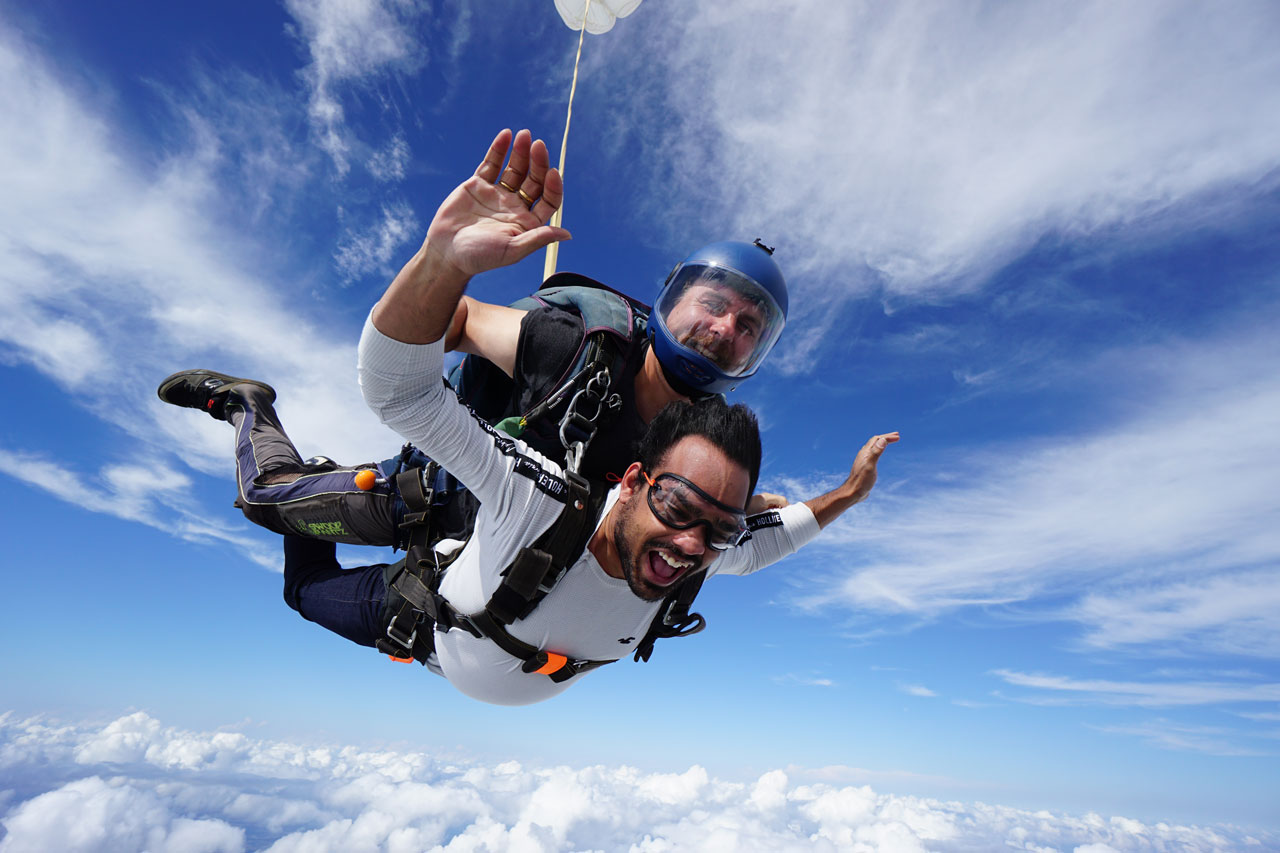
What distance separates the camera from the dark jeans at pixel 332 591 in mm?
3514

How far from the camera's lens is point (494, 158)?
1.86 meters

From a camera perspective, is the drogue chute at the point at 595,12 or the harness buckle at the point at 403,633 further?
the drogue chute at the point at 595,12

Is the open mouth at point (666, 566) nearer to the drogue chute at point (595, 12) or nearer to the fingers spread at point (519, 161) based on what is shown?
the fingers spread at point (519, 161)

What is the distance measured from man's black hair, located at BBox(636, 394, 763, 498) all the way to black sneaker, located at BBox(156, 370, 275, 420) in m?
2.84

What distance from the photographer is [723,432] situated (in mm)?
2818

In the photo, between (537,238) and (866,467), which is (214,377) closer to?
(537,238)

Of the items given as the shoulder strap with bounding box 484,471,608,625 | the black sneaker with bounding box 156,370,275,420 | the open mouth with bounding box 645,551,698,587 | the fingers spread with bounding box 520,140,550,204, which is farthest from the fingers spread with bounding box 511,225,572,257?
the black sneaker with bounding box 156,370,275,420

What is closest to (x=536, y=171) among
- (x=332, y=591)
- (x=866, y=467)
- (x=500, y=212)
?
(x=500, y=212)

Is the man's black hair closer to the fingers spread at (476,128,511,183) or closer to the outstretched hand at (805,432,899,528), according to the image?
the outstretched hand at (805,432,899,528)

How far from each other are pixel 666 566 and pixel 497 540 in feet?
2.32

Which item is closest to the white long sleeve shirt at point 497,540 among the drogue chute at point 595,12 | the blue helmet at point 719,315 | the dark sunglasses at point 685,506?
the dark sunglasses at point 685,506

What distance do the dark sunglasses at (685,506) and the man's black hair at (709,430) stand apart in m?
0.09

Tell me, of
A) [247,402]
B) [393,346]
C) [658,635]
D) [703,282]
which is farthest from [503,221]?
[247,402]

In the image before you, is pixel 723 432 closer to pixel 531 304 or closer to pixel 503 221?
pixel 531 304
